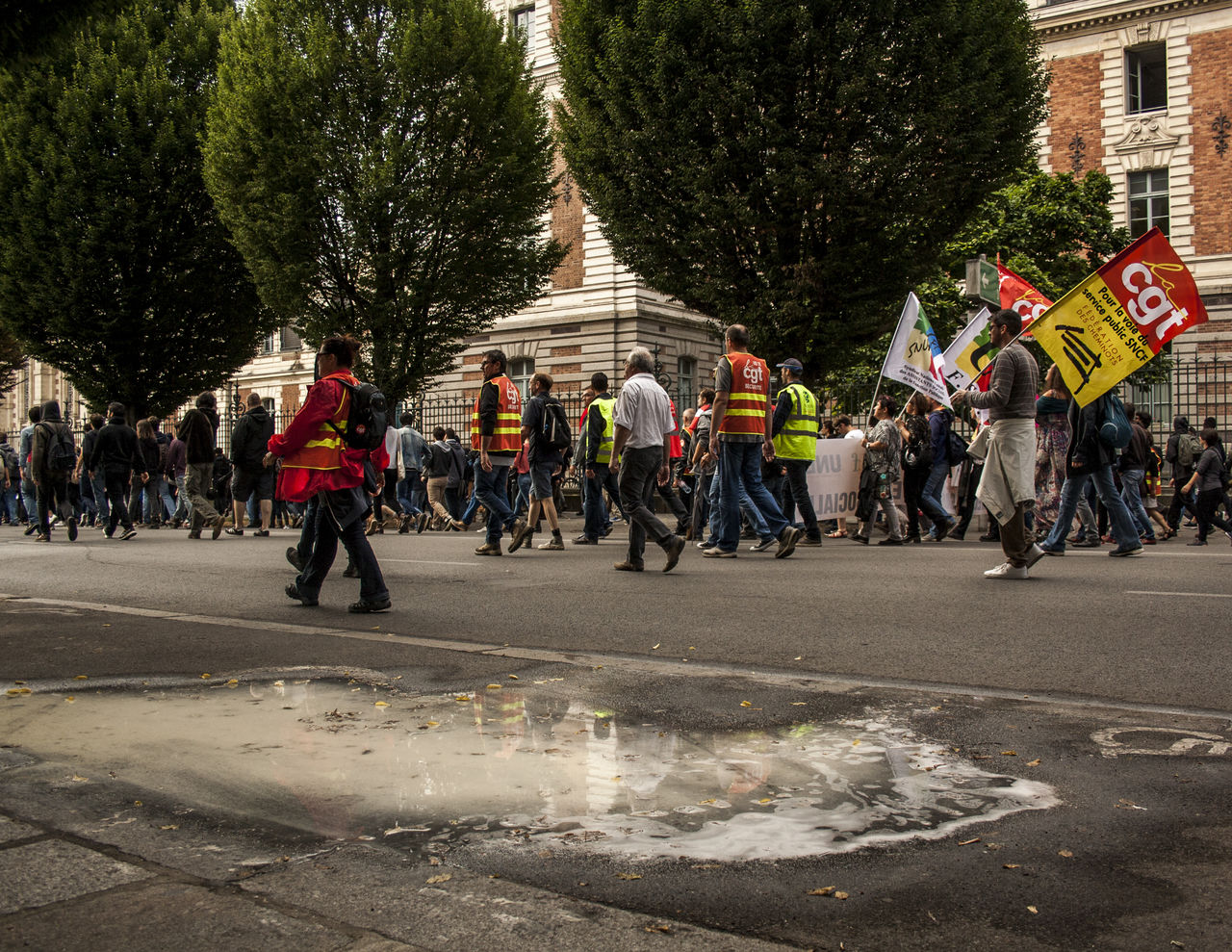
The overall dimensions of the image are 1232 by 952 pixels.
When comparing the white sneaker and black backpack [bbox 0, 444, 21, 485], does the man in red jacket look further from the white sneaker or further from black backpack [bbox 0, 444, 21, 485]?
black backpack [bbox 0, 444, 21, 485]

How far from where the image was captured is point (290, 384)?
46.4m

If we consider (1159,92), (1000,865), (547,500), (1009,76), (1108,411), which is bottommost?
(1000,865)

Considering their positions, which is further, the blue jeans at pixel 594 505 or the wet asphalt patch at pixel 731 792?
the blue jeans at pixel 594 505

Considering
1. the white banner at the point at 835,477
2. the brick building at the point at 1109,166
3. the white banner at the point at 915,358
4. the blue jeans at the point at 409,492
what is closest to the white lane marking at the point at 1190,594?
the white banner at the point at 835,477

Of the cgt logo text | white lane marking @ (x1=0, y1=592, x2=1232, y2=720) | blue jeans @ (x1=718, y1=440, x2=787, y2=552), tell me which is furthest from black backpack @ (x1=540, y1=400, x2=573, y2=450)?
white lane marking @ (x1=0, y1=592, x2=1232, y2=720)

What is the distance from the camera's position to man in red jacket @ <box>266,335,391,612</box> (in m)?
7.15

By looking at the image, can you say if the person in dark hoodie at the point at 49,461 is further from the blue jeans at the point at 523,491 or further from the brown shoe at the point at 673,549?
the brown shoe at the point at 673,549

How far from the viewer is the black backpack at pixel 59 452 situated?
1695 cm

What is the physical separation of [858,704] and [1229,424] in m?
28.8

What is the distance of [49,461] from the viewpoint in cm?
1695

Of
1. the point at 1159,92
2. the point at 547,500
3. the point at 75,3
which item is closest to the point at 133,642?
the point at 75,3

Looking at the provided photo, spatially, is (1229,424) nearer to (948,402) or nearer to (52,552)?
(948,402)

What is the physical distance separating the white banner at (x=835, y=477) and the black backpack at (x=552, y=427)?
360cm

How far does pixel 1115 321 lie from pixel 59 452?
47.0 ft
